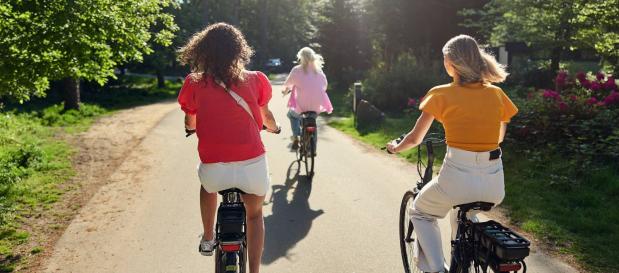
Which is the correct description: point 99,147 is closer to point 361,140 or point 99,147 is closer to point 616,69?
point 361,140

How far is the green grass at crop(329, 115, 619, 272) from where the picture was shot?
509 cm

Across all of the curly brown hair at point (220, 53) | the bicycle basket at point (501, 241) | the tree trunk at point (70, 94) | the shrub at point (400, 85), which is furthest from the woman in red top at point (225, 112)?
the tree trunk at point (70, 94)

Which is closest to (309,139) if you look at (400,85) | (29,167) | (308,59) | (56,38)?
(308,59)

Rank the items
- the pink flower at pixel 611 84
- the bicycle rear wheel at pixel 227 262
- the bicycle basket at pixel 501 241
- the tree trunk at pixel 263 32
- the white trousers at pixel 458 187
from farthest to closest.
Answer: the tree trunk at pixel 263 32 < the pink flower at pixel 611 84 < the bicycle rear wheel at pixel 227 262 < the white trousers at pixel 458 187 < the bicycle basket at pixel 501 241

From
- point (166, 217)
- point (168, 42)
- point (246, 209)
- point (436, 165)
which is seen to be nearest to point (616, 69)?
point (436, 165)

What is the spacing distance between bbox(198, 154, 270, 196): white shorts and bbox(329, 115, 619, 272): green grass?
3.03m

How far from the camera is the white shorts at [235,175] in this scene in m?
3.38

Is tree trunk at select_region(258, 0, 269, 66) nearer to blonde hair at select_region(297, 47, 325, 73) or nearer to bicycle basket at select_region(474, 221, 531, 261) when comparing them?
blonde hair at select_region(297, 47, 325, 73)

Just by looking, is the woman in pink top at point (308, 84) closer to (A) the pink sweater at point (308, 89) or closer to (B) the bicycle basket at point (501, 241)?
(A) the pink sweater at point (308, 89)

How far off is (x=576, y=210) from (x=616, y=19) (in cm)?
653

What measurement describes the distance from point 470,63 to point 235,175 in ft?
5.12

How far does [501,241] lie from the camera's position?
2785mm

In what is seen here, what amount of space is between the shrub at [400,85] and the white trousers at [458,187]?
1393 centimetres

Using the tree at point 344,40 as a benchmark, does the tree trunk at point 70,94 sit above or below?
below
